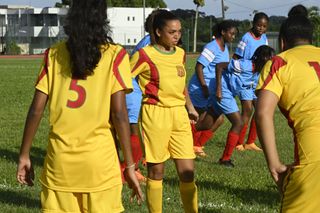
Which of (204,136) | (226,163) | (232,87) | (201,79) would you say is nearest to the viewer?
(226,163)

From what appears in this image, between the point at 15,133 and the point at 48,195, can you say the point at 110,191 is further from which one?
the point at 15,133

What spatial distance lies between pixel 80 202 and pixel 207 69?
582 cm

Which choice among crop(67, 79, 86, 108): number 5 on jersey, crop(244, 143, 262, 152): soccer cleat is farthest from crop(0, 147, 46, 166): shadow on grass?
crop(67, 79, 86, 108): number 5 on jersey

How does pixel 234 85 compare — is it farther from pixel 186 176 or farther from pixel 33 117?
pixel 33 117

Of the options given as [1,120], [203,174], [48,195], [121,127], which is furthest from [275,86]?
[1,120]

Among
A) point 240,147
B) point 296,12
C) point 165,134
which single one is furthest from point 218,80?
point 296,12

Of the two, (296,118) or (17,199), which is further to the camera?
(17,199)

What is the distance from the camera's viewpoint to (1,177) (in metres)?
8.01

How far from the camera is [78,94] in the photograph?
13.1 ft

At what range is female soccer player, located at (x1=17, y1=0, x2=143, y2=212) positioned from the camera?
3982 millimetres

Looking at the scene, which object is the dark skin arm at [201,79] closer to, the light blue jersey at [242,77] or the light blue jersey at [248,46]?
the light blue jersey at [242,77]

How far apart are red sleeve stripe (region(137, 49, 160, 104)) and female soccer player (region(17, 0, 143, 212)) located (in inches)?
79.5

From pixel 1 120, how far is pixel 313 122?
10.8 meters

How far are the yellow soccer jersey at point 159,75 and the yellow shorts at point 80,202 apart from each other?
2133 millimetres
